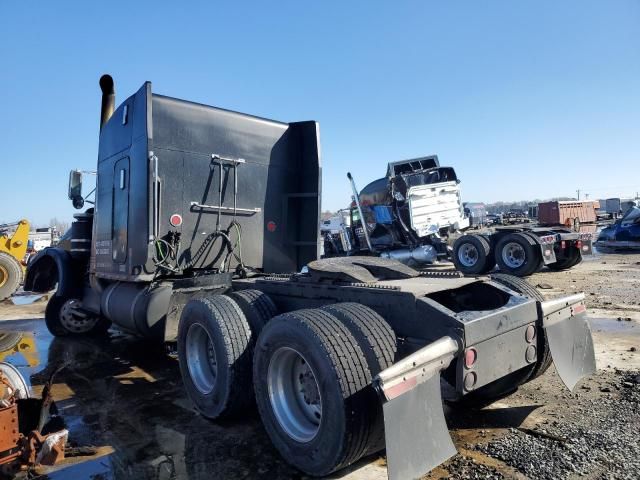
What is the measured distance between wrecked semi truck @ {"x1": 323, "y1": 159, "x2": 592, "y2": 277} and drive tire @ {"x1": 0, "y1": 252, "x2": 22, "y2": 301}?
9418 mm

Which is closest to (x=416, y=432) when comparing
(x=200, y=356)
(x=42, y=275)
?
(x=200, y=356)

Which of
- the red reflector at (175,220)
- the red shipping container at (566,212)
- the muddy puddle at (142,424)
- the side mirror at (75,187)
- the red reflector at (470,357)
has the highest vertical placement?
the red shipping container at (566,212)

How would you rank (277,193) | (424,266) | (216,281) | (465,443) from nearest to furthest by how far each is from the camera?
(465,443), (216,281), (277,193), (424,266)

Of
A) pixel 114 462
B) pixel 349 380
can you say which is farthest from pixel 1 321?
pixel 349 380

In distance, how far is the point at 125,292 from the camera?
5863 mm

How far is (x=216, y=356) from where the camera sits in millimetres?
3934

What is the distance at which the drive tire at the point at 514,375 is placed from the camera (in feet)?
12.0

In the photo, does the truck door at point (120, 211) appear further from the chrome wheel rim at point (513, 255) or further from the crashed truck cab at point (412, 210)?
the chrome wheel rim at point (513, 255)

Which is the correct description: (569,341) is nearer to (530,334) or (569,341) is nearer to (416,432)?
(530,334)

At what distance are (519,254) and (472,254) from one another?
1.34 meters

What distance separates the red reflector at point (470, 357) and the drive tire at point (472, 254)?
36.4ft

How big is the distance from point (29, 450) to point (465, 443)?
2.92 m

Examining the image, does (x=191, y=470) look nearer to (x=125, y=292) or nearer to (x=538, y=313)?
(x=538, y=313)

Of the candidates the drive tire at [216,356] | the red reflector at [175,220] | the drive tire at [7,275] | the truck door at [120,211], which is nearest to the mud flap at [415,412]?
the drive tire at [216,356]
